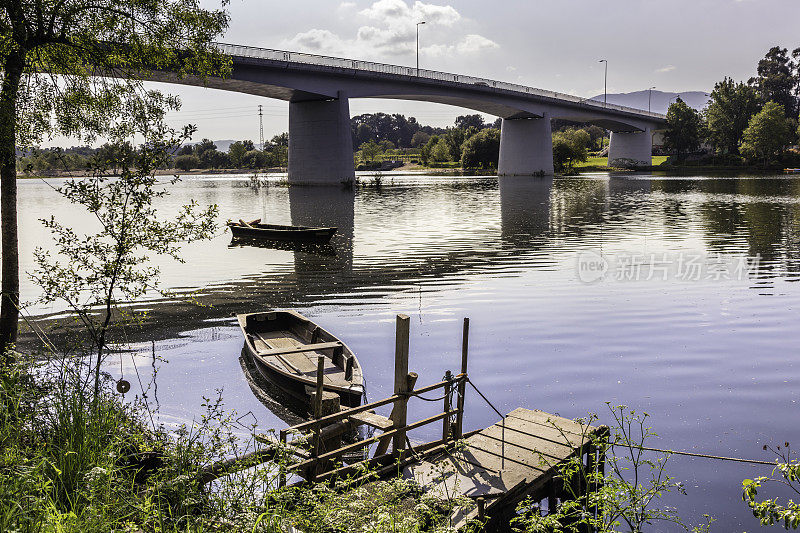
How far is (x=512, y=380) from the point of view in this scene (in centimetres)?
1129

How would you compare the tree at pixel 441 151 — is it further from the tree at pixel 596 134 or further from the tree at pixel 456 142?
the tree at pixel 596 134

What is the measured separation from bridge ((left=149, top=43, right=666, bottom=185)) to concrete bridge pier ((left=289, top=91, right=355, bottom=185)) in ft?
0.34

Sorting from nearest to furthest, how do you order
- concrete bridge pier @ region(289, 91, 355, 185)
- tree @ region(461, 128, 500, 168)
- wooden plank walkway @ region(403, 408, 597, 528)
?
1. wooden plank walkway @ region(403, 408, 597, 528)
2. concrete bridge pier @ region(289, 91, 355, 185)
3. tree @ region(461, 128, 500, 168)

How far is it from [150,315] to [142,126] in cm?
705

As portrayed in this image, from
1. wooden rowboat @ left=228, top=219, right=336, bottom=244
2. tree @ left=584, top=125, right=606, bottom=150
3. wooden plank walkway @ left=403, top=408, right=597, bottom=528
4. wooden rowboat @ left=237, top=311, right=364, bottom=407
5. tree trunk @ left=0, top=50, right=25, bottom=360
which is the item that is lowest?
wooden plank walkway @ left=403, top=408, right=597, bottom=528

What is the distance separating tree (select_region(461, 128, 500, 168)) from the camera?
115062 millimetres

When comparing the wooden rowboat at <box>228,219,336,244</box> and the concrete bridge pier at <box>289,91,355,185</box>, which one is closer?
the wooden rowboat at <box>228,219,336,244</box>

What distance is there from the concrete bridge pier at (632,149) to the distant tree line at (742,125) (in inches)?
210

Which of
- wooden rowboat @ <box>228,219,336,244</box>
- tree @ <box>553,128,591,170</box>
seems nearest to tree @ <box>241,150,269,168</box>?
tree @ <box>553,128,591,170</box>

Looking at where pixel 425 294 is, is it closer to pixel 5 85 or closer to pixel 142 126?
pixel 142 126

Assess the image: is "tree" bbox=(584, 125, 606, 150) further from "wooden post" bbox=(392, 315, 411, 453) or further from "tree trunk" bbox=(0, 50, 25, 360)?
"wooden post" bbox=(392, 315, 411, 453)

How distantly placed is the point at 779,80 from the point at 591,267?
136 meters

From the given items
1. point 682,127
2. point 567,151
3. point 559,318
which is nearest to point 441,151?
point 567,151

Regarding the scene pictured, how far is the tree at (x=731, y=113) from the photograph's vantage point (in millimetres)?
106438
